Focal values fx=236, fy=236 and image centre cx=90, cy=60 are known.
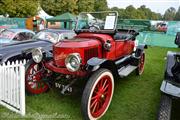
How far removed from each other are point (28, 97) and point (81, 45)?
1636 millimetres

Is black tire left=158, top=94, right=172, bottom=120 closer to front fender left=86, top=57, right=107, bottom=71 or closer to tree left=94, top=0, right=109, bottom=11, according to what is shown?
front fender left=86, top=57, right=107, bottom=71

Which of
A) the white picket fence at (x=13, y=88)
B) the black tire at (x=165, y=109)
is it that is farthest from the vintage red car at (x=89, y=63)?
the black tire at (x=165, y=109)

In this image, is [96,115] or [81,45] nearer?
[96,115]

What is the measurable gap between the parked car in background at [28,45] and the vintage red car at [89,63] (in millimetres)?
767

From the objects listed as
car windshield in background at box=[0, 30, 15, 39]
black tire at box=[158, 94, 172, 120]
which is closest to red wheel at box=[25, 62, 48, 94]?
black tire at box=[158, 94, 172, 120]

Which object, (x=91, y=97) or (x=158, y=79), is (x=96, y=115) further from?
(x=158, y=79)

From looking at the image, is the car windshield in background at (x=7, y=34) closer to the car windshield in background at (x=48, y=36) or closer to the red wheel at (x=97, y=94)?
the car windshield in background at (x=48, y=36)

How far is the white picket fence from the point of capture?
4121 millimetres

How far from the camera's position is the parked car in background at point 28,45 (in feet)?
19.8

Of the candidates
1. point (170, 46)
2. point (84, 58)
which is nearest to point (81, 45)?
point (84, 58)

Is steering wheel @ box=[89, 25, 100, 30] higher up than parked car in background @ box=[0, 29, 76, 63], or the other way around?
steering wheel @ box=[89, 25, 100, 30]

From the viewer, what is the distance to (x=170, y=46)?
47.7 ft

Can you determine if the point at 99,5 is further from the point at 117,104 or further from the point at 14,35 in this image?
the point at 117,104

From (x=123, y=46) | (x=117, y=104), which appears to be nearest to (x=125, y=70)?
(x=123, y=46)
